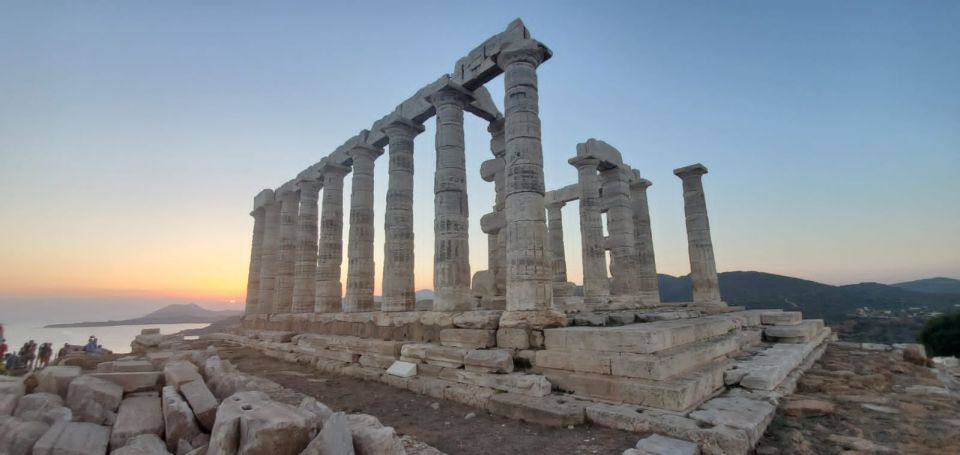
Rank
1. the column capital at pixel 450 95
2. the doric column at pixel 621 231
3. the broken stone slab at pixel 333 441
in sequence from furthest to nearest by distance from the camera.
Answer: the doric column at pixel 621 231, the column capital at pixel 450 95, the broken stone slab at pixel 333 441

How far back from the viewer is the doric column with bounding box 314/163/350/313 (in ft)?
56.2

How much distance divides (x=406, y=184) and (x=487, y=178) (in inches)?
211

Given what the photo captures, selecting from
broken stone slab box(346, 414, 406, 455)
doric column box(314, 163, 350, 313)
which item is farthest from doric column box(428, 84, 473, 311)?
broken stone slab box(346, 414, 406, 455)

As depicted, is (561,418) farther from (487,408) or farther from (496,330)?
(496,330)

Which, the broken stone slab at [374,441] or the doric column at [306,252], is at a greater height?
the doric column at [306,252]

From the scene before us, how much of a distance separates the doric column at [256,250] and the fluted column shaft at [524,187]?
61.0 ft

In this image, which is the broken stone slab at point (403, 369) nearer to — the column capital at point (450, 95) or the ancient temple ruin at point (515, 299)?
the ancient temple ruin at point (515, 299)

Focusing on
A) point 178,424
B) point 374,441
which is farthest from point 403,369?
point 374,441

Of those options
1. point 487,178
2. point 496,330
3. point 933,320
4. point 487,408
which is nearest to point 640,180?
point 487,178

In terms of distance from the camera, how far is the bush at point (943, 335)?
2620 centimetres

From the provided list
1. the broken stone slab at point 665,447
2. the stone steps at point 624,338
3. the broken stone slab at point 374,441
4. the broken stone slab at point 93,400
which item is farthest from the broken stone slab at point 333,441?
the broken stone slab at point 93,400

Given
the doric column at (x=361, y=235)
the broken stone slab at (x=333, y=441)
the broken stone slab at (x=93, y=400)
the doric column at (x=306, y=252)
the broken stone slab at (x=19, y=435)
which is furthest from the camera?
the doric column at (x=306, y=252)

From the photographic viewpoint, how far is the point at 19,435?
186 inches

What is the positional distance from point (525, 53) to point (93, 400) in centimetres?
1096
